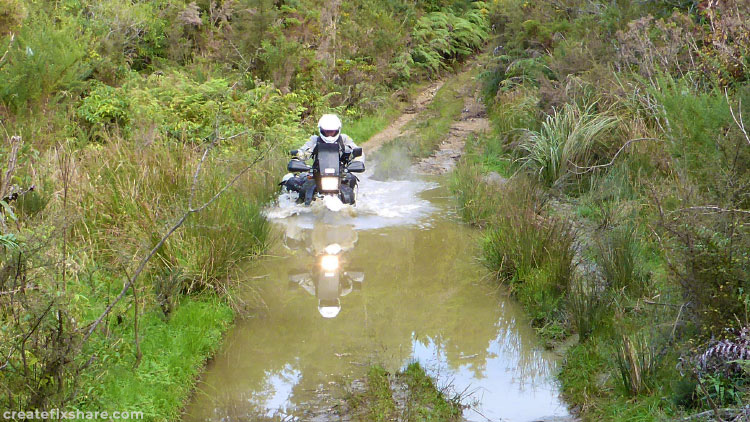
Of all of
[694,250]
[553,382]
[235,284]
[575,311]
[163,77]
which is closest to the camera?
[694,250]

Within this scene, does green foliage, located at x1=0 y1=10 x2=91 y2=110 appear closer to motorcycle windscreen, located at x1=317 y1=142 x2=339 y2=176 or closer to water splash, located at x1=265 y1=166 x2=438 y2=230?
water splash, located at x1=265 y1=166 x2=438 y2=230

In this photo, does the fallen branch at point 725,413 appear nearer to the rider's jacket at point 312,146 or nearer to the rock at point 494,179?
the rock at point 494,179

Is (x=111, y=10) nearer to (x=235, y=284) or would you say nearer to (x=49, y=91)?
(x=49, y=91)

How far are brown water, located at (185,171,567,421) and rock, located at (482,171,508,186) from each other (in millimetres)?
1063

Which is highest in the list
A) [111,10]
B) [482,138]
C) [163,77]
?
[111,10]

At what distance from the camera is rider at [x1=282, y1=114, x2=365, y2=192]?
8.88 meters

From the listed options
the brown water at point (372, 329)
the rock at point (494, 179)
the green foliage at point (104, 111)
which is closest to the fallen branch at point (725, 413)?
the brown water at point (372, 329)

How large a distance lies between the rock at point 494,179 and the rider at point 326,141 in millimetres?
1809

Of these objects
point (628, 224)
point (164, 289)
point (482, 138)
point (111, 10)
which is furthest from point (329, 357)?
point (111, 10)

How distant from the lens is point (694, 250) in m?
4.28

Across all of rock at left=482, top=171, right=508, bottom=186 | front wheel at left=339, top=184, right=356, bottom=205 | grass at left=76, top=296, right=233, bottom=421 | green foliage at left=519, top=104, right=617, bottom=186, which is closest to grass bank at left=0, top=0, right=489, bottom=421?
grass at left=76, top=296, right=233, bottom=421

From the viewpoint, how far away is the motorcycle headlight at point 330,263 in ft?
23.9

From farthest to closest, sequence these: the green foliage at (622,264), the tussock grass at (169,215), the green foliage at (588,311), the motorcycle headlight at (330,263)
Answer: the motorcycle headlight at (330,263) < the tussock grass at (169,215) < the green foliage at (622,264) < the green foliage at (588,311)

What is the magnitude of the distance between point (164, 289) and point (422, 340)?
2.06 meters
